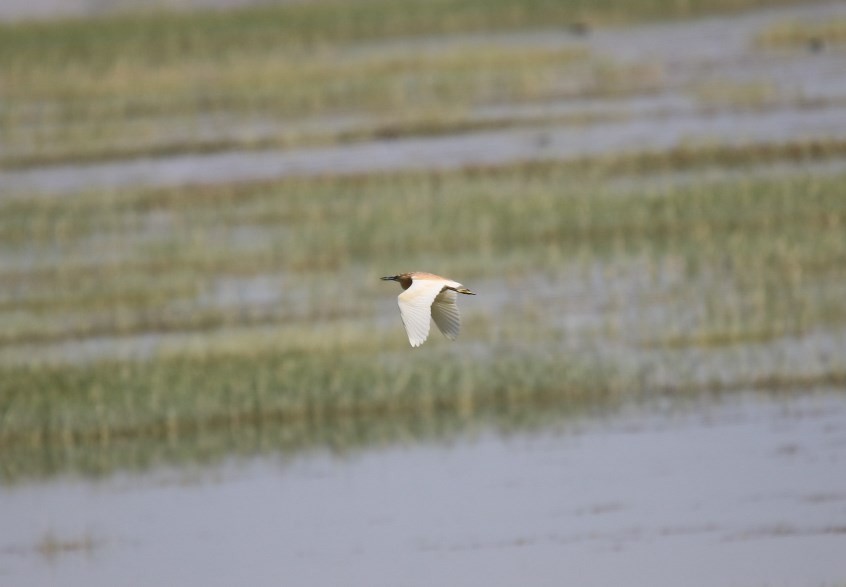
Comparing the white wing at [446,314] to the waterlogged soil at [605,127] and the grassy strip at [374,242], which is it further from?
the waterlogged soil at [605,127]

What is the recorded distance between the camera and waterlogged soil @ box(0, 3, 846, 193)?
767 inches

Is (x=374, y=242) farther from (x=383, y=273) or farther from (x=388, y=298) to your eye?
(x=388, y=298)

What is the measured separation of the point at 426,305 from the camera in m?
6.75

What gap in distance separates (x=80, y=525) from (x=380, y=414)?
2.20 metres

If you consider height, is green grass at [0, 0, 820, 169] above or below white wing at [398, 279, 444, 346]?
above

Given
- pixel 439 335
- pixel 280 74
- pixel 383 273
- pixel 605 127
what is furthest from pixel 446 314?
pixel 280 74

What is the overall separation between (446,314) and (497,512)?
10.4ft

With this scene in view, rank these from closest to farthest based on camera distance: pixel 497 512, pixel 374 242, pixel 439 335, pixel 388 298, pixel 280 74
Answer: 1. pixel 497 512
2. pixel 439 335
3. pixel 388 298
4. pixel 374 242
5. pixel 280 74

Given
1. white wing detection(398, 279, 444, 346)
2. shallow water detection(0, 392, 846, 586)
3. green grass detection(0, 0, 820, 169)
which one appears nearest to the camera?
white wing detection(398, 279, 444, 346)

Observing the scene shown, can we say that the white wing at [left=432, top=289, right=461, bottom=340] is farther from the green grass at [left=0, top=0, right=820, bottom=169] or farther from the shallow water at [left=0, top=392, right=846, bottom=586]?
the green grass at [left=0, top=0, right=820, bottom=169]

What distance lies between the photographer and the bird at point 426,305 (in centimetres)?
656

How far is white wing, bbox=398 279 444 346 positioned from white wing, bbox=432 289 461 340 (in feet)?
0.76

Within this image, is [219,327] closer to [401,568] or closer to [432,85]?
[401,568]

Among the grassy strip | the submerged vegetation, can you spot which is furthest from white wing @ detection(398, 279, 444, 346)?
the grassy strip
